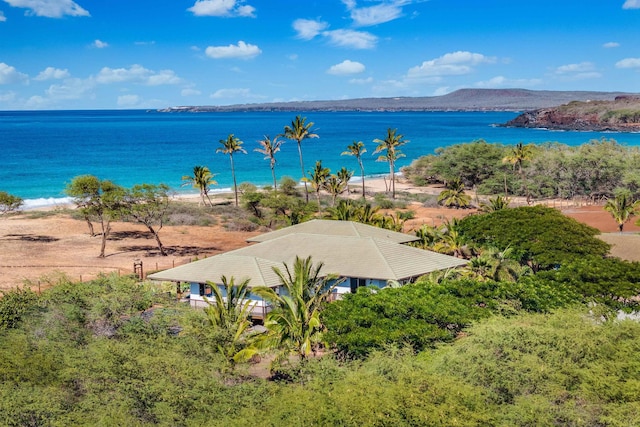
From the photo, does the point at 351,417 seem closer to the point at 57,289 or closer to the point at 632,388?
the point at 632,388

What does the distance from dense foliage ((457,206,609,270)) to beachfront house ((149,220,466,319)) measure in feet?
Answer: 13.2

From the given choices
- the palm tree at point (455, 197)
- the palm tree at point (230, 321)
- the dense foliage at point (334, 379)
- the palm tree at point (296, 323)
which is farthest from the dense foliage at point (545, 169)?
the dense foliage at point (334, 379)

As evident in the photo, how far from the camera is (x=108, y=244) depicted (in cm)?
4597

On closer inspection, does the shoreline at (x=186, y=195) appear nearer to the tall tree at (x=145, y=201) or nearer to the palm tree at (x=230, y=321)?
the tall tree at (x=145, y=201)

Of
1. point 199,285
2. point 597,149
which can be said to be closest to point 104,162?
point 597,149

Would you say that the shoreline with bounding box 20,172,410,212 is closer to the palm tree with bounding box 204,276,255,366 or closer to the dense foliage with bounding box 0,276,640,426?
the palm tree with bounding box 204,276,255,366

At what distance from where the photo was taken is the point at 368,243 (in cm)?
2991

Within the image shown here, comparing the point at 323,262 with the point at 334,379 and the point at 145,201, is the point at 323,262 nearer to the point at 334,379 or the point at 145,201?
the point at 334,379

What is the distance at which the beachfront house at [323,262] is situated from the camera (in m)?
26.9

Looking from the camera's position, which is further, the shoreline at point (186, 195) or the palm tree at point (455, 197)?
the shoreline at point (186, 195)

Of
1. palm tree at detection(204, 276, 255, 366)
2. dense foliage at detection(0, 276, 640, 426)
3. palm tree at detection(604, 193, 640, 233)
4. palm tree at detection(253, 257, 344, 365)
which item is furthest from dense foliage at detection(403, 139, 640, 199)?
dense foliage at detection(0, 276, 640, 426)

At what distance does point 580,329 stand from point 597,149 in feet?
207

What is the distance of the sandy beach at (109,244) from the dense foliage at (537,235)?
369cm

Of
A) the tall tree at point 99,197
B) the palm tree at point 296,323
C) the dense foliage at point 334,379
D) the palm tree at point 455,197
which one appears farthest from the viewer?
the palm tree at point 455,197
